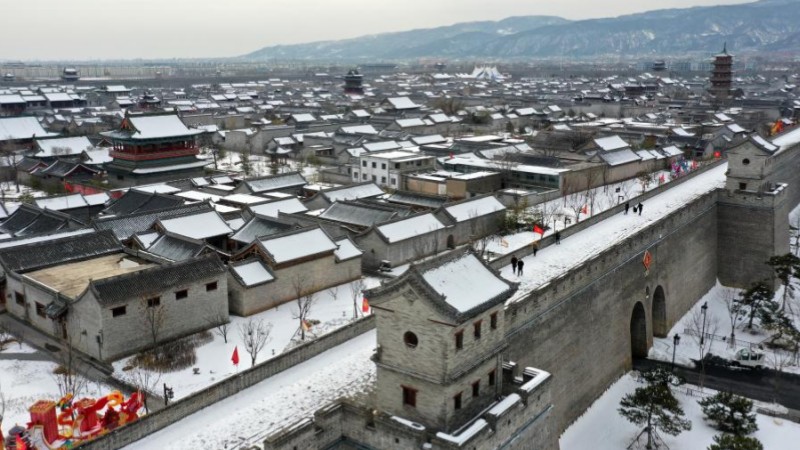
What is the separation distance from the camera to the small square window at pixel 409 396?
1497cm

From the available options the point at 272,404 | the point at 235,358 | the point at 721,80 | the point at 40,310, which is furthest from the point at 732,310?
the point at 721,80

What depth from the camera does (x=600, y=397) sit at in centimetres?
2539

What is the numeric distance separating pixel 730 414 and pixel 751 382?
4717mm

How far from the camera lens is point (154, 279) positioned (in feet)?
79.3

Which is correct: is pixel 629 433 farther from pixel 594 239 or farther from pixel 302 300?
pixel 302 300

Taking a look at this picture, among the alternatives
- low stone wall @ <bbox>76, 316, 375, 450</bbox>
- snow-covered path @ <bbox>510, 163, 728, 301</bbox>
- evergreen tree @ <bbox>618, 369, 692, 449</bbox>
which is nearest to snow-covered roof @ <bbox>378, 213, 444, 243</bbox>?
snow-covered path @ <bbox>510, 163, 728, 301</bbox>

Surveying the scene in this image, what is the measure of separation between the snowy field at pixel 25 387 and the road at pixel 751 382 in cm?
2173

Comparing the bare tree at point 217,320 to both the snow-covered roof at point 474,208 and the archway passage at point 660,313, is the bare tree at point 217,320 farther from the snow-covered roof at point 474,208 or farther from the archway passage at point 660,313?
the archway passage at point 660,313

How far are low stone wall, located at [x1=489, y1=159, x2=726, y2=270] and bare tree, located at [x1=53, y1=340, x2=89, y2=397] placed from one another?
14.4m

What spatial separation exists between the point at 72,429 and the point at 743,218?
3352 centimetres

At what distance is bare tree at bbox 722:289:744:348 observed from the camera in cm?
2994

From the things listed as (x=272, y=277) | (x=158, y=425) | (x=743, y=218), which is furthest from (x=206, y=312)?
(x=743, y=218)

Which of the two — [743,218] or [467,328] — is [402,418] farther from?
[743,218]

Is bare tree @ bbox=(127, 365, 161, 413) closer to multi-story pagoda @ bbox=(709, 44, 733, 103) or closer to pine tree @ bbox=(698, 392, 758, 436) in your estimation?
pine tree @ bbox=(698, 392, 758, 436)
